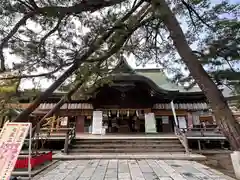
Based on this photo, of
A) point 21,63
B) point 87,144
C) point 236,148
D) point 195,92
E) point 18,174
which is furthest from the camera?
point 195,92

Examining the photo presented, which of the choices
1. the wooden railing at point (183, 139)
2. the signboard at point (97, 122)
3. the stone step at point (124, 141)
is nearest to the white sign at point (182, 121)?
the wooden railing at point (183, 139)

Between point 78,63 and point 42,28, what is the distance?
39.7 inches

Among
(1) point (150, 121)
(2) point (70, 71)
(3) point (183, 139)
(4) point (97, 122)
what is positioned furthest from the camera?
(1) point (150, 121)

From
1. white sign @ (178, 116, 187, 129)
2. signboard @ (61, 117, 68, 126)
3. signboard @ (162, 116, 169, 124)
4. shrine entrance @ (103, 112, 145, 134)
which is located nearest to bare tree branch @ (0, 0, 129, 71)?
signboard @ (61, 117, 68, 126)

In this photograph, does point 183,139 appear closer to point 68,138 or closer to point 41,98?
point 68,138

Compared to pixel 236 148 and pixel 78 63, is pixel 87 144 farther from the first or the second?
pixel 236 148

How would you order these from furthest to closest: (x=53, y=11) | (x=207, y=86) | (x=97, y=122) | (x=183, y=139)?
1. (x=97, y=122)
2. (x=183, y=139)
3. (x=207, y=86)
4. (x=53, y=11)

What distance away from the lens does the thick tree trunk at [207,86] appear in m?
3.06

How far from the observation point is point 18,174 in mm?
4664

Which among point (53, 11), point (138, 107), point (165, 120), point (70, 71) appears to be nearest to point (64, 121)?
point (138, 107)

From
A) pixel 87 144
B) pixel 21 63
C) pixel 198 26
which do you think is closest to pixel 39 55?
pixel 21 63

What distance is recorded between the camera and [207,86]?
3.29 m

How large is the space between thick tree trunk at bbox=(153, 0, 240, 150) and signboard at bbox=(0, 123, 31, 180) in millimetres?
3170

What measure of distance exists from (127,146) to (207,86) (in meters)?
6.30
